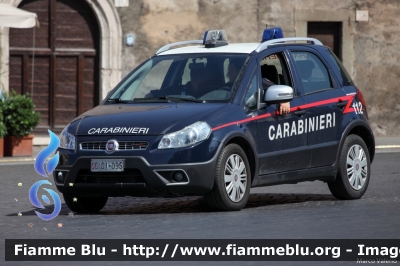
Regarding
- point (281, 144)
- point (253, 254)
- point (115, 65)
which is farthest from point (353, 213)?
point (115, 65)

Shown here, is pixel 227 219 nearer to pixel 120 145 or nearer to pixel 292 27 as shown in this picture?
pixel 120 145

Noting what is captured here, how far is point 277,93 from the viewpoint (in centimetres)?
1107

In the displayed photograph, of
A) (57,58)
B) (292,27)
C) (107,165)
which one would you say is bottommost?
(107,165)

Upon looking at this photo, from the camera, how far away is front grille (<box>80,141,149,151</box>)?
10.2 m

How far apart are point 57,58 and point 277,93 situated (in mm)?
12965

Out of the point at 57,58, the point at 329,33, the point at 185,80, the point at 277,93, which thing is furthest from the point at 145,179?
the point at 329,33

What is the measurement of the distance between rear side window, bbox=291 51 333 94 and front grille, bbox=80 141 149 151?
7.44 feet

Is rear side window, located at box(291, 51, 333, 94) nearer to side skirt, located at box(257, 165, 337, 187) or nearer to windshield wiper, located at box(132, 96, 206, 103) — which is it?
side skirt, located at box(257, 165, 337, 187)

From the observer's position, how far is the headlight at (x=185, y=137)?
402 inches

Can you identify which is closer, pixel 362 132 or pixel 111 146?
pixel 111 146

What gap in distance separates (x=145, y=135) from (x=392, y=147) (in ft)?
41.9

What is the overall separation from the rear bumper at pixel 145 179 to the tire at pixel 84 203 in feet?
1.54

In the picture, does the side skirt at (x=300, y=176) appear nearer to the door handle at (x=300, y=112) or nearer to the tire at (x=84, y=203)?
the door handle at (x=300, y=112)

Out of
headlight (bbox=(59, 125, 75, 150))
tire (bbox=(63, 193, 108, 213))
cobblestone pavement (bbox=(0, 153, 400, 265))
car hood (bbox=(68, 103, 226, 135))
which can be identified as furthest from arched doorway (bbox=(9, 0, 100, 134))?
headlight (bbox=(59, 125, 75, 150))
